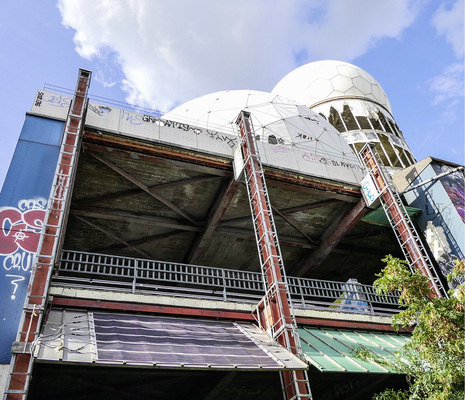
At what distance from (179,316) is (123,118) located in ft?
25.8

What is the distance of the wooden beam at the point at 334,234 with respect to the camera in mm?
18938

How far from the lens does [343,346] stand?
12.4 m

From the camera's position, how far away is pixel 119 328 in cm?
1009

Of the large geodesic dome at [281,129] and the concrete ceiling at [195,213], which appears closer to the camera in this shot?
the concrete ceiling at [195,213]

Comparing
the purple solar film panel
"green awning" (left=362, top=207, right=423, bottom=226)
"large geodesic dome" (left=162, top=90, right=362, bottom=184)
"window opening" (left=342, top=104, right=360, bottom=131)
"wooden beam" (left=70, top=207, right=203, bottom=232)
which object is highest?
"window opening" (left=342, top=104, right=360, bottom=131)

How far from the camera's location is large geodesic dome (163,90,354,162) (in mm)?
20859

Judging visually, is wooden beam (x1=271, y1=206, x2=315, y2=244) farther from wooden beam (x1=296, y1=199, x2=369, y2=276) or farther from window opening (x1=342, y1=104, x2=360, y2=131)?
window opening (x1=342, y1=104, x2=360, y2=131)

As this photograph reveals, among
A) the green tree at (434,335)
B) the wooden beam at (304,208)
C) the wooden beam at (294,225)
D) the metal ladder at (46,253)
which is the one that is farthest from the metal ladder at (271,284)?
the metal ladder at (46,253)

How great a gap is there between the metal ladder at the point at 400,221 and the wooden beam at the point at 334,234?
4.08 ft

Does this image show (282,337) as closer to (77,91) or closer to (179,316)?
(179,316)

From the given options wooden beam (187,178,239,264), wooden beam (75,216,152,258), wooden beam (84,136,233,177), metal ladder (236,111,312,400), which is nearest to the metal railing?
wooden beam (75,216,152,258)

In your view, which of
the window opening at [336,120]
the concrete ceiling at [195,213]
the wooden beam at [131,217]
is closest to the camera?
the concrete ceiling at [195,213]

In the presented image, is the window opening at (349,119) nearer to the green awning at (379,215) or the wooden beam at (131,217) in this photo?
the green awning at (379,215)

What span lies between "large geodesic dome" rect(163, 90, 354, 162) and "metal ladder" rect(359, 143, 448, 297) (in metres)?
2.69
